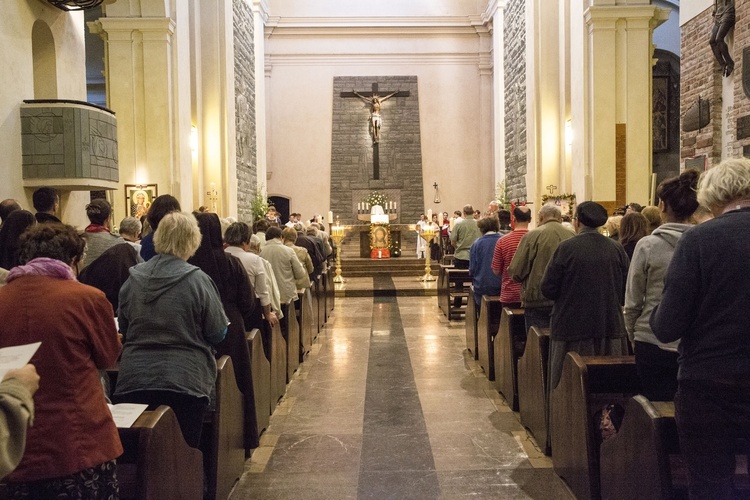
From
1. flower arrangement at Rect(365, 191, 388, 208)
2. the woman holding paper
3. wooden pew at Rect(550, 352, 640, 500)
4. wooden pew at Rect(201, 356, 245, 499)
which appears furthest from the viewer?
flower arrangement at Rect(365, 191, 388, 208)

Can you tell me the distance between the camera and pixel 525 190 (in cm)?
1811

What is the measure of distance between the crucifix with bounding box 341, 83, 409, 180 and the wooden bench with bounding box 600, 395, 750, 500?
21297 millimetres

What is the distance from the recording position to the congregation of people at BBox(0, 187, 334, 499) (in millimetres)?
2422

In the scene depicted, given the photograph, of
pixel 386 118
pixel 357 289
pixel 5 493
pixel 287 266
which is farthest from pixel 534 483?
pixel 386 118

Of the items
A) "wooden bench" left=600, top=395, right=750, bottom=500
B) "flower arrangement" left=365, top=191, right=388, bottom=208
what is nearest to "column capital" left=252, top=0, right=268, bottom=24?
"flower arrangement" left=365, top=191, right=388, bottom=208

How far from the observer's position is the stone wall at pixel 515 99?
18375mm

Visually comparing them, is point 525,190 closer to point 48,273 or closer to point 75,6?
point 75,6

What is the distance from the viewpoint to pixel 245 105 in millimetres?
19984

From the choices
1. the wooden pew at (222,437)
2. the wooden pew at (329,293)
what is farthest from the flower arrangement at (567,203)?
the wooden pew at (222,437)

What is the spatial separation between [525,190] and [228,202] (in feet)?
23.7

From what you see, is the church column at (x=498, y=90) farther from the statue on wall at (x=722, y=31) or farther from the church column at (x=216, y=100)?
the statue on wall at (x=722, y=31)

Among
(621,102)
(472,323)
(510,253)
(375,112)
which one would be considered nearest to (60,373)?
(510,253)

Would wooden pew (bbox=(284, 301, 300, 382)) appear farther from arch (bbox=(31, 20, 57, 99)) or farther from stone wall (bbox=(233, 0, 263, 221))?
stone wall (bbox=(233, 0, 263, 221))

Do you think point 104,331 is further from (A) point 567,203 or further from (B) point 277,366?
(A) point 567,203
